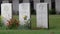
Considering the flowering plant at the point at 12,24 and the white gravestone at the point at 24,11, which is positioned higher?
the white gravestone at the point at 24,11

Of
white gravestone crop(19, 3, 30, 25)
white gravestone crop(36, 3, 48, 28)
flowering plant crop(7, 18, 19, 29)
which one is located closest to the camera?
flowering plant crop(7, 18, 19, 29)

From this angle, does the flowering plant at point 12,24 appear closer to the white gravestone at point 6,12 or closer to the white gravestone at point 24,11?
the white gravestone at point 24,11

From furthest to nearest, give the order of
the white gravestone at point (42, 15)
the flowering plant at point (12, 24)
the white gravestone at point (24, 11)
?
the white gravestone at point (42, 15), the white gravestone at point (24, 11), the flowering plant at point (12, 24)

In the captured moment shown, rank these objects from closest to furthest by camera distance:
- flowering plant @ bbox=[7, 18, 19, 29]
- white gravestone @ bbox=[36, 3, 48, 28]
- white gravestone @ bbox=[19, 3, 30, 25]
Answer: flowering plant @ bbox=[7, 18, 19, 29] < white gravestone @ bbox=[19, 3, 30, 25] < white gravestone @ bbox=[36, 3, 48, 28]

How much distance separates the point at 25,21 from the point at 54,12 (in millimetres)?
18516

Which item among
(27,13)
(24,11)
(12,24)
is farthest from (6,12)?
(12,24)

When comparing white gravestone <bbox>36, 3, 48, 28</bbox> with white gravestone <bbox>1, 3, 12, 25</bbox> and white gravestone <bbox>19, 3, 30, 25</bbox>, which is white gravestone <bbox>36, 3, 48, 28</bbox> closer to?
white gravestone <bbox>19, 3, 30, 25</bbox>

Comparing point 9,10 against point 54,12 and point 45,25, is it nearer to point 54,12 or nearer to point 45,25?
point 45,25

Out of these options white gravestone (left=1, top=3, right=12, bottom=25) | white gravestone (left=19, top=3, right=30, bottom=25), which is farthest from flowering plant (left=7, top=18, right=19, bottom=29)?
white gravestone (left=1, top=3, right=12, bottom=25)

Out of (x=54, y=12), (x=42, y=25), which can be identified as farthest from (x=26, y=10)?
(x=54, y=12)

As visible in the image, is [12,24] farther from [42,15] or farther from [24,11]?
[42,15]

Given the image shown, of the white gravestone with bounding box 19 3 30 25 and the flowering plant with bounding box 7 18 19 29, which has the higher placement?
the white gravestone with bounding box 19 3 30 25

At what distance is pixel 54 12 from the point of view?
1375 inches

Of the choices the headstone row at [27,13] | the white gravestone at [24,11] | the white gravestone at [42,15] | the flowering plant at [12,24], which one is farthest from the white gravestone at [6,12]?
the white gravestone at [42,15]
